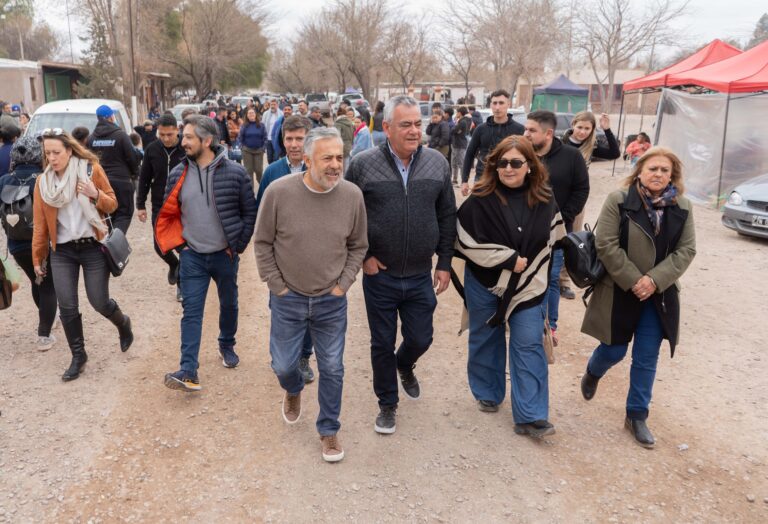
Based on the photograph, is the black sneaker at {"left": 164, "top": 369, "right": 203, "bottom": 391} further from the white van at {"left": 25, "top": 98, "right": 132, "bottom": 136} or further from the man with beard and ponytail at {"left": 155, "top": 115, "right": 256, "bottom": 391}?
the white van at {"left": 25, "top": 98, "right": 132, "bottom": 136}

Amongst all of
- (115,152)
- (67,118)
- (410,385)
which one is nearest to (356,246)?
(410,385)

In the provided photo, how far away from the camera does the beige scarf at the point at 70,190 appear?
169 inches

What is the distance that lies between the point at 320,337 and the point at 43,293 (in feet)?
9.07

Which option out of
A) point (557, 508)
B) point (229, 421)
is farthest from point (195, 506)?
point (557, 508)

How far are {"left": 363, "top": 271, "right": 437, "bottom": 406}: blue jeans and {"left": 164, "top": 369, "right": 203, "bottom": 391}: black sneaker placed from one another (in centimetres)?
128

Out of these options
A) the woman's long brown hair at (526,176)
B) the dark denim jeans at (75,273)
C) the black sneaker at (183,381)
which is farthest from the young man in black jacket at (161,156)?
the woman's long brown hair at (526,176)

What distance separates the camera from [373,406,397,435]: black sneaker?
391cm

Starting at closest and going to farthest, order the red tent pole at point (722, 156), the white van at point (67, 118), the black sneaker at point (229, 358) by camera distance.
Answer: the black sneaker at point (229, 358) → the white van at point (67, 118) → the red tent pole at point (722, 156)

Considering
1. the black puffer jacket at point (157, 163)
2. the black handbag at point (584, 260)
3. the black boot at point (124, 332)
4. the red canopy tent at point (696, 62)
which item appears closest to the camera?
the black handbag at point (584, 260)

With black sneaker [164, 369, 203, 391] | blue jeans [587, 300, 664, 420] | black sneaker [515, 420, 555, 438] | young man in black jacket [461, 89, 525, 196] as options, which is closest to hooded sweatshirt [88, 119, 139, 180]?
black sneaker [164, 369, 203, 391]

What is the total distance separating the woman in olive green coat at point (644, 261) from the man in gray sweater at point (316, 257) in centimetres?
150

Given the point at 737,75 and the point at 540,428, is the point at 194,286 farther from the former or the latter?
the point at 737,75

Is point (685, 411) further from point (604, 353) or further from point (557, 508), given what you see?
point (557, 508)

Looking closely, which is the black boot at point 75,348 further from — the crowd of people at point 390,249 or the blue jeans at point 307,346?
the blue jeans at point 307,346
